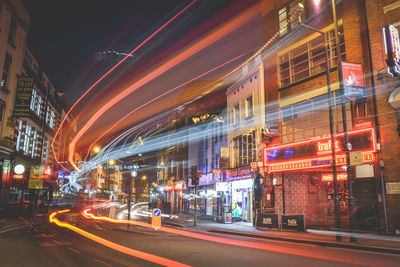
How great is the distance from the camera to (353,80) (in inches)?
595

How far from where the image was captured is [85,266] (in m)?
7.34

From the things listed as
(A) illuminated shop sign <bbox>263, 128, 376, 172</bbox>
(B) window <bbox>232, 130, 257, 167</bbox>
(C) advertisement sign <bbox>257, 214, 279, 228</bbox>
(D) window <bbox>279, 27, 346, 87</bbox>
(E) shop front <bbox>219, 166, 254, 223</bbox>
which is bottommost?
(C) advertisement sign <bbox>257, 214, 279, 228</bbox>

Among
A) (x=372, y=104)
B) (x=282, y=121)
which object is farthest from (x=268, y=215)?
(x=372, y=104)

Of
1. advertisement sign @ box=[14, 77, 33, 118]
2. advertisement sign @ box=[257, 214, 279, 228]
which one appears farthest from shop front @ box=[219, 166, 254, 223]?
advertisement sign @ box=[14, 77, 33, 118]

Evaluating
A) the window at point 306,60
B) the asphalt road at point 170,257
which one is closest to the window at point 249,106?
the window at point 306,60

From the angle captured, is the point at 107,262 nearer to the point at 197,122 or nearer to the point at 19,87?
the point at 19,87

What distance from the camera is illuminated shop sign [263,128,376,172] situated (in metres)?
15.0

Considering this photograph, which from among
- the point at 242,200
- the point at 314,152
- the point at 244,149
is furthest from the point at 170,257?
the point at 242,200

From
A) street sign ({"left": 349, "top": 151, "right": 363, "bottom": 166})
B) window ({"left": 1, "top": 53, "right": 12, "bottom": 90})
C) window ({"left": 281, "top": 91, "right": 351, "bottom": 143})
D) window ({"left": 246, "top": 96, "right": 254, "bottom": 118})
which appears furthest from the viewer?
window ({"left": 246, "top": 96, "right": 254, "bottom": 118})

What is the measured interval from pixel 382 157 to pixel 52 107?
40.4 metres

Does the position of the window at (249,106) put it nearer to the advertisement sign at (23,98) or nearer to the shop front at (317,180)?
the shop front at (317,180)

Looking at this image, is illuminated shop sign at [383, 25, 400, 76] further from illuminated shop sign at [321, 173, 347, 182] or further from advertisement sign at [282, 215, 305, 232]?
advertisement sign at [282, 215, 305, 232]

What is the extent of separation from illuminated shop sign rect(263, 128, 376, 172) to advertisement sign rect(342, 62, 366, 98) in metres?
1.90

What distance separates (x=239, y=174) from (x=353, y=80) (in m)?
12.4
